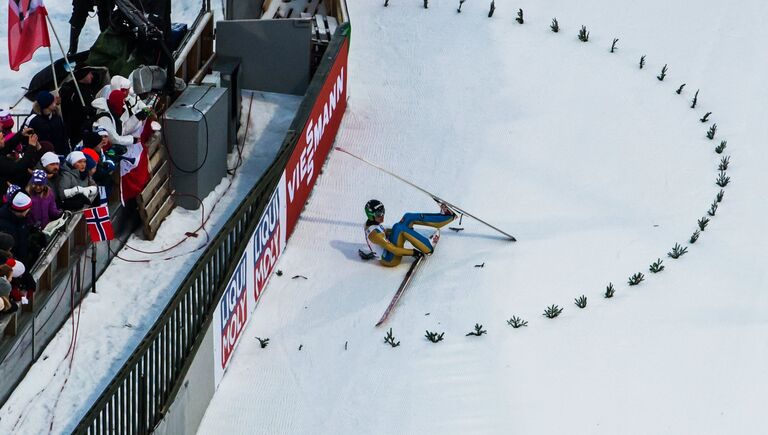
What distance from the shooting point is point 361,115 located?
1855 centimetres

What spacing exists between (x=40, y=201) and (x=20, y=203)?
1.73ft

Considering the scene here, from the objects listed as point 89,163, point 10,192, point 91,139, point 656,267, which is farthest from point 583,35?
point 10,192

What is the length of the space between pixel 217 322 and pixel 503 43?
28.9ft

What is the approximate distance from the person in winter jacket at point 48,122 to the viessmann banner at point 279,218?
6.91 feet

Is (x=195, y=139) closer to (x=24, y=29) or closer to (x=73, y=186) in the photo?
(x=73, y=186)

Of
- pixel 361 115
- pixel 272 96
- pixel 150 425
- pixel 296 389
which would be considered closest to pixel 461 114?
pixel 361 115

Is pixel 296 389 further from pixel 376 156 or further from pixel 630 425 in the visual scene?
pixel 376 156

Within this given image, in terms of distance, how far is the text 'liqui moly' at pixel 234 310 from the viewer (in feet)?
43.5

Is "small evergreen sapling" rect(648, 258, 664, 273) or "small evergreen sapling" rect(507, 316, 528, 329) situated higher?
"small evergreen sapling" rect(648, 258, 664, 273)

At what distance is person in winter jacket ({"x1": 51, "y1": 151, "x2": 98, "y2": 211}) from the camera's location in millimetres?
13461

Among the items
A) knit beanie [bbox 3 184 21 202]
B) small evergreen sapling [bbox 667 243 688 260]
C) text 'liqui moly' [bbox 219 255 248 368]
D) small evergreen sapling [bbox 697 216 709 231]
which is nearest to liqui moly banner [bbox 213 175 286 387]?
text 'liqui moly' [bbox 219 255 248 368]

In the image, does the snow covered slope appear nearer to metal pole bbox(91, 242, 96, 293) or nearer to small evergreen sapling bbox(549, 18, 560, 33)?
small evergreen sapling bbox(549, 18, 560, 33)

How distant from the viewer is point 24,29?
13.6 m

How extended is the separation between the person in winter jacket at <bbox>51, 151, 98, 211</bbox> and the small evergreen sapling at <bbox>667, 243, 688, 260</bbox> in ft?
Result: 20.1
